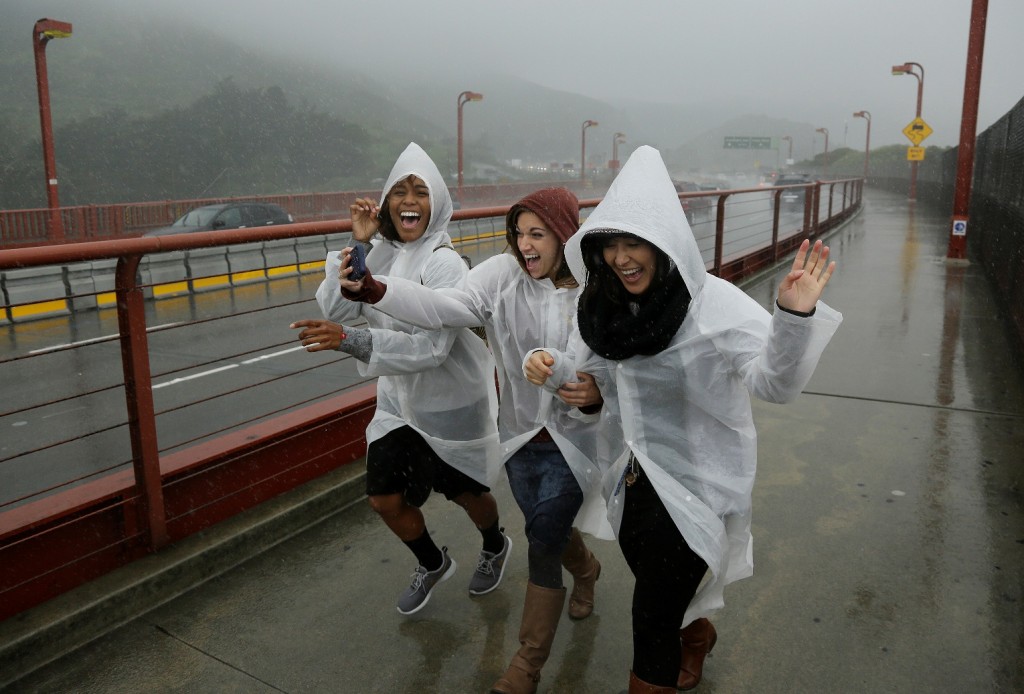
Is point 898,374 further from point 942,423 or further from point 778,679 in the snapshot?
point 778,679

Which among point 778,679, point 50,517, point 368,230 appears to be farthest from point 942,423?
point 50,517

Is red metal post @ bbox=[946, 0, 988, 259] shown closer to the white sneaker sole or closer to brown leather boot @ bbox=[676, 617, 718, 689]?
the white sneaker sole

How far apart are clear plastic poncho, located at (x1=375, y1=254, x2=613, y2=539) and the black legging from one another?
43 centimetres

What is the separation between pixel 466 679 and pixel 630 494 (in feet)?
2.89

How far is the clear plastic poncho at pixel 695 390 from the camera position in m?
2.11

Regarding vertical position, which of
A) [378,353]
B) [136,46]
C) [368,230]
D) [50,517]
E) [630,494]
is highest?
[136,46]

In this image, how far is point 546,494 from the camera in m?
2.60

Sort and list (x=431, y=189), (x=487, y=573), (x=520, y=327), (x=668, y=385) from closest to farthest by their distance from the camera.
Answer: (x=668, y=385)
(x=520, y=327)
(x=431, y=189)
(x=487, y=573)

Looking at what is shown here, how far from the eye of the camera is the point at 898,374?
619 centimetres

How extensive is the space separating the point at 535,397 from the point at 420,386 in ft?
1.55

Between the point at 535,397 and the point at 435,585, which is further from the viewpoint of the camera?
the point at 435,585

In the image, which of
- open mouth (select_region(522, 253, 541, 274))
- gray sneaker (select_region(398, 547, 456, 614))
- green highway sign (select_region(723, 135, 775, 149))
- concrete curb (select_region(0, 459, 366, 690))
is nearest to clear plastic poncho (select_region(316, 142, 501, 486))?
open mouth (select_region(522, 253, 541, 274))

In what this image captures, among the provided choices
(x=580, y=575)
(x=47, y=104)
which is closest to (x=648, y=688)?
(x=580, y=575)

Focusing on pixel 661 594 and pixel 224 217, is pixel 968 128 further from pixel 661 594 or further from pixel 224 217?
pixel 224 217
